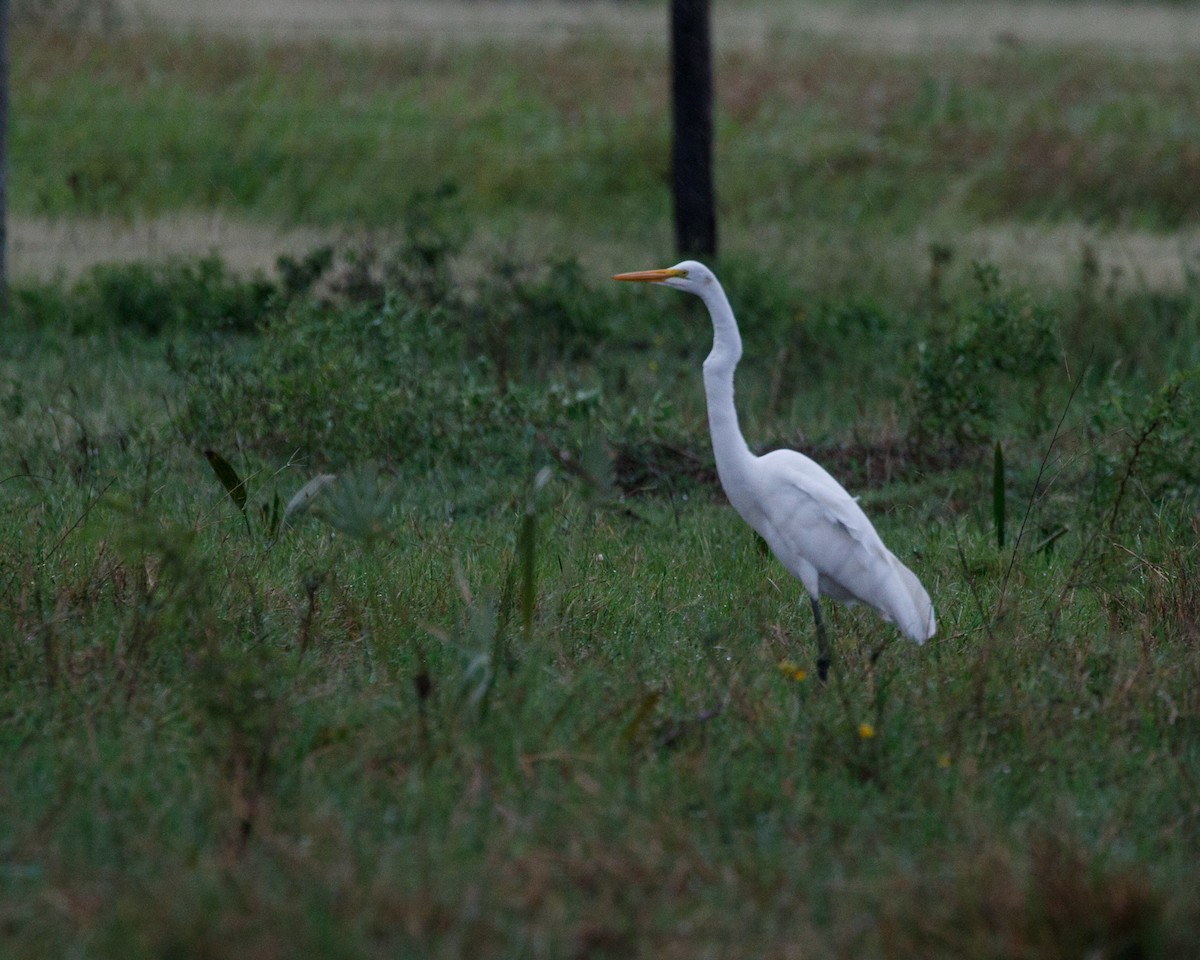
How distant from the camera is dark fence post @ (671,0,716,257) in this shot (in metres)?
9.53

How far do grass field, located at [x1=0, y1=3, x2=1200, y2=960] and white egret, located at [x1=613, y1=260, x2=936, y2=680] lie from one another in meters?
0.19

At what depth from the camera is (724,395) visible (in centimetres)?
406

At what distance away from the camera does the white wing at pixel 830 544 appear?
4.02 metres

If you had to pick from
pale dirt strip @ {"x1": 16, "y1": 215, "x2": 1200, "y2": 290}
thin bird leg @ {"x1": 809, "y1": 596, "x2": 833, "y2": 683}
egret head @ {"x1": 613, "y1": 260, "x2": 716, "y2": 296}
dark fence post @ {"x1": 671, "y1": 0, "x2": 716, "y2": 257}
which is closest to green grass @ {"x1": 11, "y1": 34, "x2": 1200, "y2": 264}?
pale dirt strip @ {"x1": 16, "y1": 215, "x2": 1200, "y2": 290}

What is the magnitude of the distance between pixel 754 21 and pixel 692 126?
15912 mm

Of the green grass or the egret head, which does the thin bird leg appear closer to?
the egret head

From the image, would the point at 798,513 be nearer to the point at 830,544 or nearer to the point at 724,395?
the point at 830,544

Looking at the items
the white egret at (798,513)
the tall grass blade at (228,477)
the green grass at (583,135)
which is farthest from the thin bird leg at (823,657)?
the green grass at (583,135)

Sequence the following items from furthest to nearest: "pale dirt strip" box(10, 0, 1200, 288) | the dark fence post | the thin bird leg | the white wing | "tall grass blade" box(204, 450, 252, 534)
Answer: "pale dirt strip" box(10, 0, 1200, 288) → the dark fence post → "tall grass blade" box(204, 450, 252, 534) → the white wing → the thin bird leg

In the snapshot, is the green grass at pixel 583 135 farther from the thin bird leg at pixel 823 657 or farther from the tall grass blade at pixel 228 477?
the thin bird leg at pixel 823 657

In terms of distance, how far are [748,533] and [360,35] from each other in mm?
15804

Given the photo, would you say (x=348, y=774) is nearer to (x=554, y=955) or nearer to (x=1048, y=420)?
(x=554, y=955)

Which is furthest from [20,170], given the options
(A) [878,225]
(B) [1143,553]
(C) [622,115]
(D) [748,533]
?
(B) [1143,553]

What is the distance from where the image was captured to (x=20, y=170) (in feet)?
43.1
